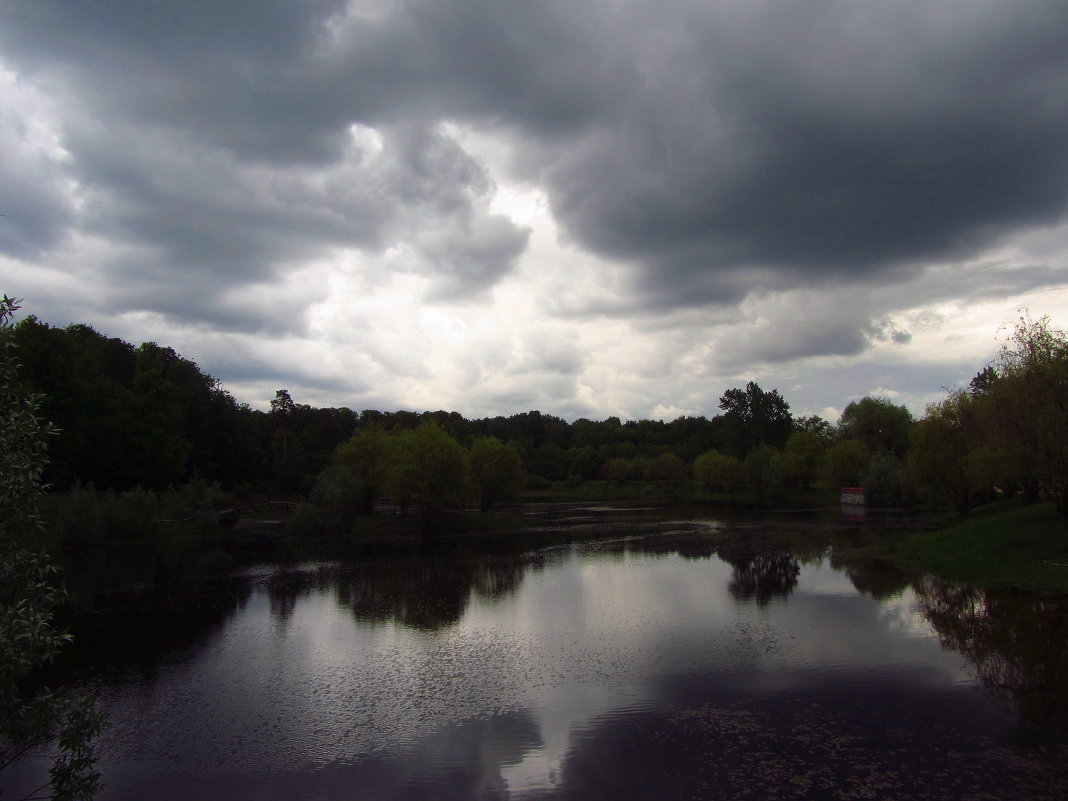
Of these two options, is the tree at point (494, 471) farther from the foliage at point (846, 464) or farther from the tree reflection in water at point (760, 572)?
the foliage at point (846, 464)

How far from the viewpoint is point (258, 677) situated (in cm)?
1778

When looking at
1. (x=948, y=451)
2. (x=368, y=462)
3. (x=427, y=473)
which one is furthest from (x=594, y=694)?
(x=368, y=462)

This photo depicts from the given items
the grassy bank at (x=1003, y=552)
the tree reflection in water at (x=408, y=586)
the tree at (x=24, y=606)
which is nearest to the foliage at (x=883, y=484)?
the grassy bank at (x=1003, y=552)

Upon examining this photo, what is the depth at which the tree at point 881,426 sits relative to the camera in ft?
286

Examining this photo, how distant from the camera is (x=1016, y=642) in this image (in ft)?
59.3

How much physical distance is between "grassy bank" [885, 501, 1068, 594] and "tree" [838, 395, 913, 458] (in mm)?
52318

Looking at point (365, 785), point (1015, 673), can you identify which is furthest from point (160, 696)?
point (1015, 673)

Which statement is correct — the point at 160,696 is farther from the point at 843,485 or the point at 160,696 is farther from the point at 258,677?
the point at 843,485

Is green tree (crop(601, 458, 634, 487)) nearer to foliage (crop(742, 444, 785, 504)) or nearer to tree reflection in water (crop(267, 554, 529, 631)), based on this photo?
foliage (crop(742, 444, 785, 504))

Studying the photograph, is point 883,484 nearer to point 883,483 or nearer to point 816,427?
point 883,483

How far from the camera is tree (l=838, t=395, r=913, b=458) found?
87.1m

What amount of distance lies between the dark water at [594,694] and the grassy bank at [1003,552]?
68.7 inches

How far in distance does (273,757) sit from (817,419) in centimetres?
15308

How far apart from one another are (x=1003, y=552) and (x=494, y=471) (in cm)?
5039
